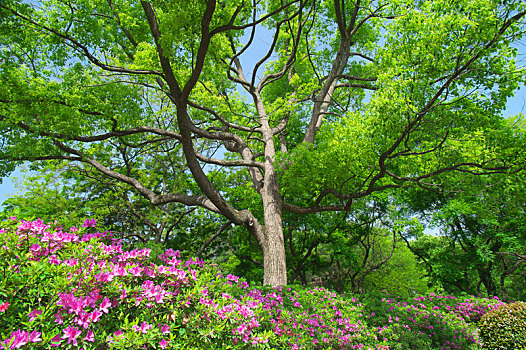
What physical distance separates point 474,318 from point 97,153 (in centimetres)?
1478

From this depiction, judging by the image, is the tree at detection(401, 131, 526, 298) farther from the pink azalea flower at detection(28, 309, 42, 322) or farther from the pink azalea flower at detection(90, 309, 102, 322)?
the pink azalea flower at detection(28, 309, 42, 322)

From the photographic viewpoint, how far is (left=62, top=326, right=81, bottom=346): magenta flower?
1.55m

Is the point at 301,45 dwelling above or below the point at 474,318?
above

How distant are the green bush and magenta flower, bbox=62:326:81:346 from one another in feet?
25.9

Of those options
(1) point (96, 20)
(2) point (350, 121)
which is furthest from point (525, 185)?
(1) point (96, 20)

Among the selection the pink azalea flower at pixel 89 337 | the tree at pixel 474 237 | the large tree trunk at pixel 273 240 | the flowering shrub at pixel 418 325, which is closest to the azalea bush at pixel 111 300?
the pink azalea flower at pixel 89 337

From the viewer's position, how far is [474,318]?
25.7 ft

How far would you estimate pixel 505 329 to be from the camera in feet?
20.2

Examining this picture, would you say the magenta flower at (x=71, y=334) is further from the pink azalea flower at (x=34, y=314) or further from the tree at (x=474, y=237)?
the tree at (x=474, y=237)

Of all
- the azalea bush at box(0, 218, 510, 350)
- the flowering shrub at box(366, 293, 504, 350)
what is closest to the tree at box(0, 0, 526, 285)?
the flowering shrub at box(366, 293, 504, 350)

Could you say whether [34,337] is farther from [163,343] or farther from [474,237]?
[474,237]

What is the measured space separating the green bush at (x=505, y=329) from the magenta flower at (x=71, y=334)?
7.90 m

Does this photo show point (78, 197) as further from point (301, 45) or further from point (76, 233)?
point (76, 233)

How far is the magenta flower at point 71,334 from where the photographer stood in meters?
1.55
